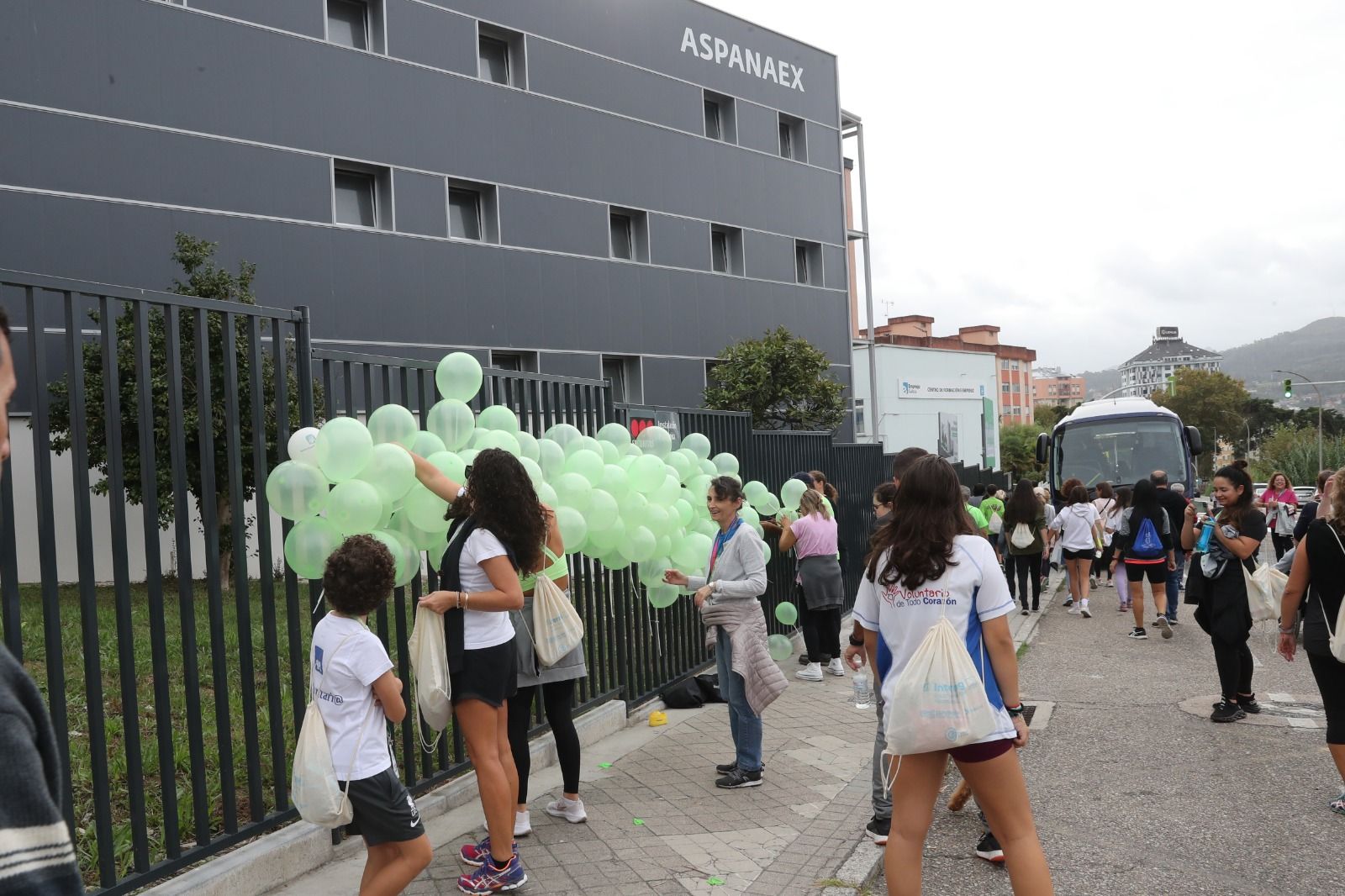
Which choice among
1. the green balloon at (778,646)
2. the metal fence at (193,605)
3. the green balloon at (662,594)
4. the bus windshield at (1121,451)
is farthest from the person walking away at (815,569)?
the bus windshield at (1121,451)

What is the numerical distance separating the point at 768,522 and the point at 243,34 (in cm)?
1481

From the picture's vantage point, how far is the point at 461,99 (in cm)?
2245

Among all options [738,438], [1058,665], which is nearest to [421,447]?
[738,438]

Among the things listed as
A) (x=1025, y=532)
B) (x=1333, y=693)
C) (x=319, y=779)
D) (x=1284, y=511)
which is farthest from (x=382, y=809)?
(x=1284, y=511)

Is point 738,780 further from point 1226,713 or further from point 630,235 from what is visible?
point 630,235

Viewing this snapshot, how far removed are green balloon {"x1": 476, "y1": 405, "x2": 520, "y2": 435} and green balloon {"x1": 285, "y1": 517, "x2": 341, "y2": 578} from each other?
146 centimetres

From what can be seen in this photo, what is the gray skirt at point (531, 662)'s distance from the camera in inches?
210

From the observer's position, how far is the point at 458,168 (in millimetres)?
22344

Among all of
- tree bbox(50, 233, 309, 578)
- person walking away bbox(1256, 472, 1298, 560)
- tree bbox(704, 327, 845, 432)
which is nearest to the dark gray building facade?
tree bbox(704, 327, 845, 432)

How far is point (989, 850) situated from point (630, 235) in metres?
22.7

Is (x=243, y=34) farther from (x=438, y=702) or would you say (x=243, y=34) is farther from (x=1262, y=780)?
(x=1262, y=780)

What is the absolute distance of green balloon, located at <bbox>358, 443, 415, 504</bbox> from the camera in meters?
4.62

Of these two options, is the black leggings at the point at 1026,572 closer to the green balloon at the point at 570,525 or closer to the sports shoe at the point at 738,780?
the sports shoe at the point at 738,780

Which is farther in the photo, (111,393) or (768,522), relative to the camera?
(768,522)
